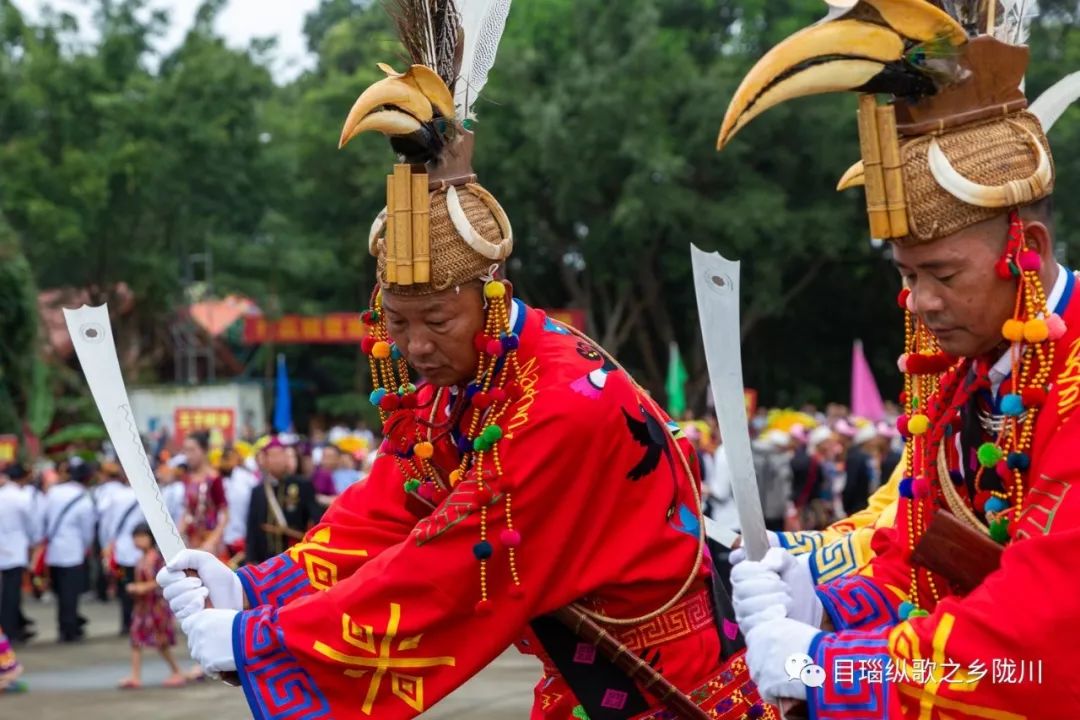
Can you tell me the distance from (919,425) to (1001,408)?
301 millimetres

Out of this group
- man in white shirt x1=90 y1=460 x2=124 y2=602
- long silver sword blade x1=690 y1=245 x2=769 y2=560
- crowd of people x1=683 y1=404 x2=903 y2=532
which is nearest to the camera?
long silver sword blade x1=690 y1=245 x2=769 y2=560

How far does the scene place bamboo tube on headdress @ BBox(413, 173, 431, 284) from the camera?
12.5 ft

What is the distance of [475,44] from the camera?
4.14m

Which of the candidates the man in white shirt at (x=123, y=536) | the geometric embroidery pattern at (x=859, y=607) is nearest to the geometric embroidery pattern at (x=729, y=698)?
the geometric embroidery pattern at (x=859, y=607)

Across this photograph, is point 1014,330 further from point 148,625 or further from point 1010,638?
point 148,625

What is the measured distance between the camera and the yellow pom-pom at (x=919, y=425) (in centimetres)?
334

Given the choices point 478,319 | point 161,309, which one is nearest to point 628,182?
point 161,309

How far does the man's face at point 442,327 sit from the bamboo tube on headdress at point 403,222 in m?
0.10

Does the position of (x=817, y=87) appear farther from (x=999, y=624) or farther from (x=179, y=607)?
(x=179, y=607)

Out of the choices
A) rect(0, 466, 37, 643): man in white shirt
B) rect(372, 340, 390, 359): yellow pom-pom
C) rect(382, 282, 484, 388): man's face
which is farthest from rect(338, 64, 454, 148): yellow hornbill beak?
rect(0, 466, 37, 643): man in white shirt

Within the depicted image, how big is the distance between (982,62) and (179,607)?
2.26 meters

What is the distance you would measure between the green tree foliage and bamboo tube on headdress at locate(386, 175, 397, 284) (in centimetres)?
2138

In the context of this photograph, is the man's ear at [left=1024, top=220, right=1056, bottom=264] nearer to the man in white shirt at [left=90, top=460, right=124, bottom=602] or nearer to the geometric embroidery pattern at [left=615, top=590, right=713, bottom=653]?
the geometric embroidery pattern at [left=615, top=590, right=713, bottom=653]

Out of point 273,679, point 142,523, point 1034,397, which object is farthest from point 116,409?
point 142,523
